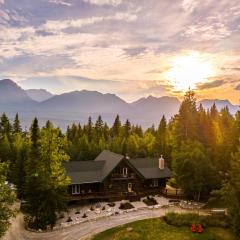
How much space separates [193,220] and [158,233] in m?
6.16

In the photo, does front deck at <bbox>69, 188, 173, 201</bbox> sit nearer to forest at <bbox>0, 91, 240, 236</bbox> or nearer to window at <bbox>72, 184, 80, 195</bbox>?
window at <bbox>72, 184, 80, 195</bbox>

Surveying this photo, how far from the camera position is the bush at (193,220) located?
44938 millimetres

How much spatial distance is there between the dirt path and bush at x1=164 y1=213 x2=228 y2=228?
3.80 m

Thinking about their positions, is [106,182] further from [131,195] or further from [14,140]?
[14,140]

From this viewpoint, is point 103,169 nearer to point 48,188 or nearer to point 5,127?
point 48,188

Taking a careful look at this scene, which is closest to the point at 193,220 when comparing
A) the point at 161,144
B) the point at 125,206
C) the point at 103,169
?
the point at 125,206

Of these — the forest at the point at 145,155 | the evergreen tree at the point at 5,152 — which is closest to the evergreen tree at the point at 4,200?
the forest at the point at 145,155

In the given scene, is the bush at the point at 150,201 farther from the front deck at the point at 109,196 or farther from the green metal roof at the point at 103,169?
the green metal roof at the point at 103,169

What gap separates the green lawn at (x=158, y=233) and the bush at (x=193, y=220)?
970 mm

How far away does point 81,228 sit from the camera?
44.8 metres

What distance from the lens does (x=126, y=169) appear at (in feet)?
204

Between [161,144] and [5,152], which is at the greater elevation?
[161,144]

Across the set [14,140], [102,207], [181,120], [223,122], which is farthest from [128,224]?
[14,140]

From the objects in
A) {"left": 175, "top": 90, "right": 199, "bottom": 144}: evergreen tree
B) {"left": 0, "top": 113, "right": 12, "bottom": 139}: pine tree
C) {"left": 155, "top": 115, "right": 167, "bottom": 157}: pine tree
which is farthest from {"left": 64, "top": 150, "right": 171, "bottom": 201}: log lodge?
{"left": 0, "top": 113, "right": 12, "bottom": 139}: pine tree
